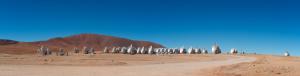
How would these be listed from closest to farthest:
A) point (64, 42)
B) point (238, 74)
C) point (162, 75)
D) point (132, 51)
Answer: point (162, 75)
point (238, 74)
point (132, 51)
point (64, 42)

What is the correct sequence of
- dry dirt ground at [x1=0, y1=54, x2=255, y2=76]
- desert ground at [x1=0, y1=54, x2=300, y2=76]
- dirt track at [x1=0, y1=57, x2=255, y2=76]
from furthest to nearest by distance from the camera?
desert ground at [x1=0, y1=54, x2=300, y2=76] → dry dirt ground at [x1=0, y1=54, x2=255, y2=76] → dirt track at [x1=0, y1=57, x2=255, y2=76]

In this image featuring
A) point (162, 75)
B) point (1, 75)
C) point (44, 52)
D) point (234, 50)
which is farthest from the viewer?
point (234, 50)

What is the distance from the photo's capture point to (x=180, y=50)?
123938 millimetres

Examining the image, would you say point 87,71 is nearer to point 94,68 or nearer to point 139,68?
point 94,68

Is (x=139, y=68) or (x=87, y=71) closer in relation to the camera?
(x=87, y=71)

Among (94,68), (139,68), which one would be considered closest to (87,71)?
(94,68)

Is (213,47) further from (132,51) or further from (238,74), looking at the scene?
(238,74)

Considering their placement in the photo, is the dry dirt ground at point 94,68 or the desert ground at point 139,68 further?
the desert ground at point 139,68

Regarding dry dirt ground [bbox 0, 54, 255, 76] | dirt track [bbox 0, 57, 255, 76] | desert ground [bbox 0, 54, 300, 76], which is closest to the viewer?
dirt track [bbox 0, 57, 255, 76]

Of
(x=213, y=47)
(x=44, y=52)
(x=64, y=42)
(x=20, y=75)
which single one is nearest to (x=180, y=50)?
(x=213, y=47)

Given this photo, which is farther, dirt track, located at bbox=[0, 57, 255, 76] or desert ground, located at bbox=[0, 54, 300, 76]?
desert ground, located at bbox=[0, 54, 300, 76]

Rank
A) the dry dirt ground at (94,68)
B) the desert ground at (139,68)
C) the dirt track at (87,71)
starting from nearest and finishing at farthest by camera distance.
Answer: the dirt track at (87,71) < the dry dirt ground at (94,68) < the desert ground at (139,68)

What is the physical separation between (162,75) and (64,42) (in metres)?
178

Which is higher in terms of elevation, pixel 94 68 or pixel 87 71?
pixel 94 68
